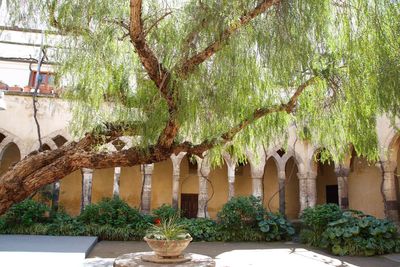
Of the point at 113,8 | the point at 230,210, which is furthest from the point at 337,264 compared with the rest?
the point at 113,8

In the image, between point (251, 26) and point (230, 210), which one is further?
point (230, 210)

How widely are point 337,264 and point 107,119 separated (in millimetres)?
5453

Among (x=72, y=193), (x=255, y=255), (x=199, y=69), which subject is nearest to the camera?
(x=199, y=69)

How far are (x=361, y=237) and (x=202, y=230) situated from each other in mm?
4157

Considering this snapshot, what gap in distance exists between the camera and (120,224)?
35.8ft

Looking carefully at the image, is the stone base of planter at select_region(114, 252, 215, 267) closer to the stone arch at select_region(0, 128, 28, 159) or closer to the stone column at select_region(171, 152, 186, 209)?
the stone column at select_region(171, 152, 186, 209)

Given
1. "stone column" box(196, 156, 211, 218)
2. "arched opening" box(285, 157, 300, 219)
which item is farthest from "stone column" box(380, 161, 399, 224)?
"stone column" box(196, 156, 211, 218)

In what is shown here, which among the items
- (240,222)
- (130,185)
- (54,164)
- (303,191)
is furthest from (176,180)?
(54,164)

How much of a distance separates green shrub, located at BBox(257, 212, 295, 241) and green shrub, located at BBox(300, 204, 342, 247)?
76 cm

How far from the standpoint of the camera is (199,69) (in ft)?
13.4

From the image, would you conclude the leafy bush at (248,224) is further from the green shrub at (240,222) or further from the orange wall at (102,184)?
the orange wall at (102,184)

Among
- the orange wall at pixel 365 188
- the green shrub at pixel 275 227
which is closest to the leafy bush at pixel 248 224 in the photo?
the green shrub at pixel 275 227

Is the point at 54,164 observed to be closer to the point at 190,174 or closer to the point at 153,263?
the point at 153,263

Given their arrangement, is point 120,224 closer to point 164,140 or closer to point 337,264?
point 337,264
